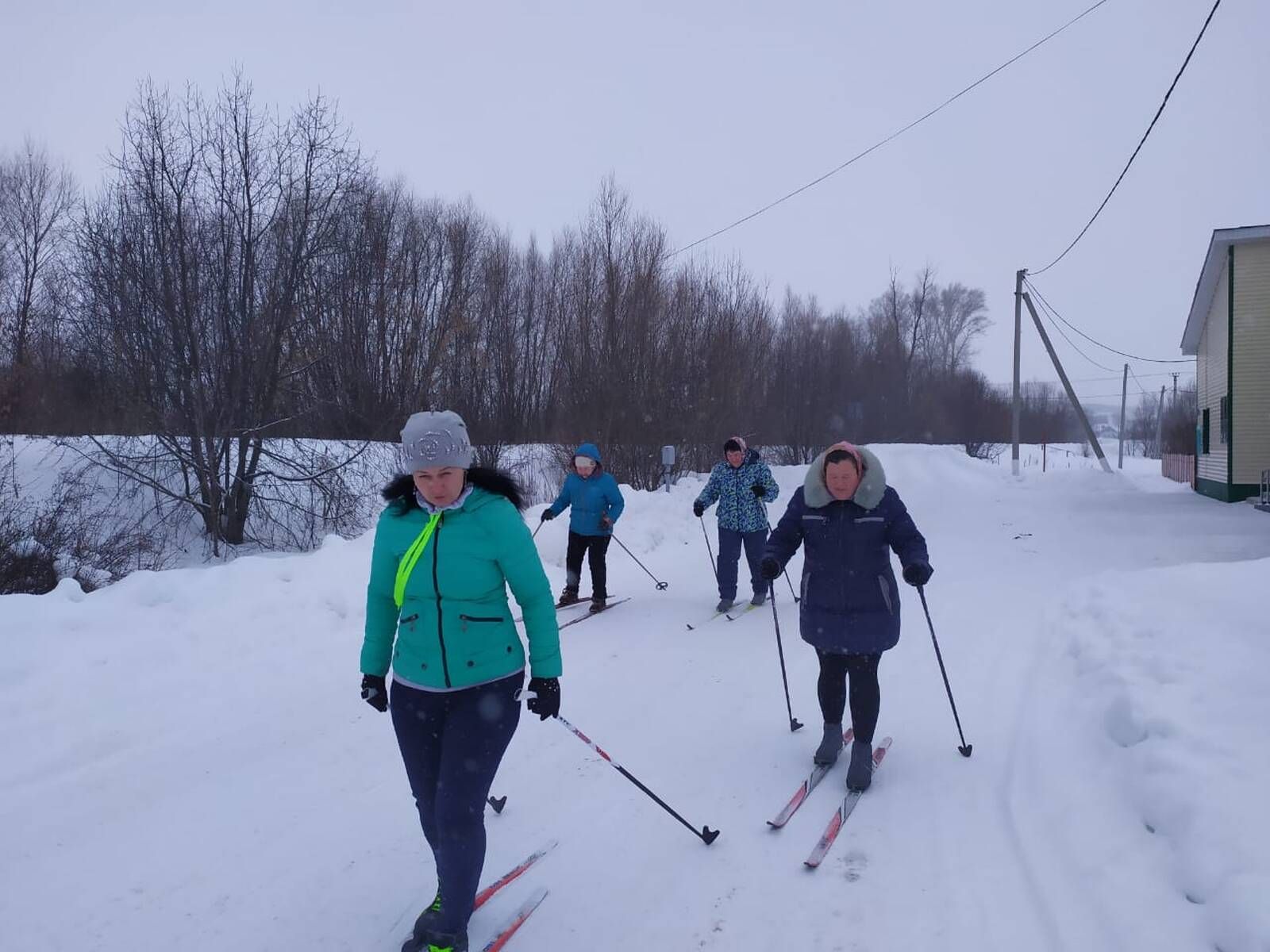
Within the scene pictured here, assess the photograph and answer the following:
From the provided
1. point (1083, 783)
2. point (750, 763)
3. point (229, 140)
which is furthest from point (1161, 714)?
point (229, 140)

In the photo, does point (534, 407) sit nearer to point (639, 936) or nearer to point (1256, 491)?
point (1256, 491)

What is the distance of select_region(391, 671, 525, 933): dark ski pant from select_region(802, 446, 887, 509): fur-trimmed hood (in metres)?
2.15

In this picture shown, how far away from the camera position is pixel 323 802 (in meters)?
4.41

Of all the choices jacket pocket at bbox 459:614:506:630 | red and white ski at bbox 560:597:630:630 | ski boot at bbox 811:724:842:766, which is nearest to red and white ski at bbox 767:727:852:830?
ski boot at bbox 811:724:842:766

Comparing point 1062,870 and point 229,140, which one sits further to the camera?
point 229,140

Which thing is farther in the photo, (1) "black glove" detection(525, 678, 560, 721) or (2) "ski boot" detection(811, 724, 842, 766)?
(2) "ski boot" detection(811, 724, 842, 766)

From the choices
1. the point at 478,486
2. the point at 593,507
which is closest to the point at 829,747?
the point at 478,486

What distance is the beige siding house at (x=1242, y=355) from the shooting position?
18.9 meters

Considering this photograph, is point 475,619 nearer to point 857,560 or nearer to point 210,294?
point 857,560

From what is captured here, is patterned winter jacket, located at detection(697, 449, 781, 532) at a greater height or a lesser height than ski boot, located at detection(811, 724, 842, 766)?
greater

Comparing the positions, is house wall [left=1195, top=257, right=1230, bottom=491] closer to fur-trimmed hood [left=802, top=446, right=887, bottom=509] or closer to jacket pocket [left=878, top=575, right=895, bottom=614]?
fur-trimmed hood [left=802, top=446, right=887, bottom=509]

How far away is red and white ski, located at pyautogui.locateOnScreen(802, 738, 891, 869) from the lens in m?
3.75

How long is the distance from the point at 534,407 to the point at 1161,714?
22523mm

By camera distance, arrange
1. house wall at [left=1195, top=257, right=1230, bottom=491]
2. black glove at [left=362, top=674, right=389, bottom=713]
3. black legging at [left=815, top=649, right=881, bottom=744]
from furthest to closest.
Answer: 1. house wall at [left=1195, top=257, right=1230, bottom=491]
2. black legging at [left=815, top=649, right=881, bottom=744]
3. black glove at [left=362, top=674, right=389, bottom=713]
